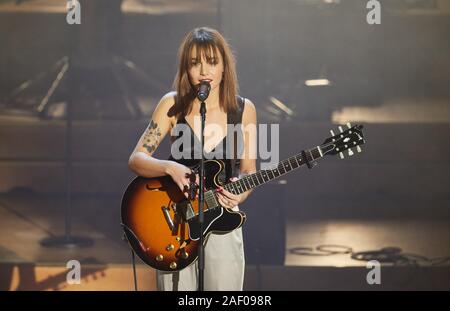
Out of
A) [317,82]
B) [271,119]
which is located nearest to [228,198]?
[271,119]

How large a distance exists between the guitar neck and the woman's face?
0.45 metres

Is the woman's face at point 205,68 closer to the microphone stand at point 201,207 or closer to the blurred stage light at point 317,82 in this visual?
the microphone stand at point 201,207

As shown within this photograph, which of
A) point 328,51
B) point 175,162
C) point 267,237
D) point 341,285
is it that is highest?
point 328,51

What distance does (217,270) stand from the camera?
10.3 feet

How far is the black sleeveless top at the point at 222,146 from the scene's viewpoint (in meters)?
3.28

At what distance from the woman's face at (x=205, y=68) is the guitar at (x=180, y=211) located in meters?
0.36

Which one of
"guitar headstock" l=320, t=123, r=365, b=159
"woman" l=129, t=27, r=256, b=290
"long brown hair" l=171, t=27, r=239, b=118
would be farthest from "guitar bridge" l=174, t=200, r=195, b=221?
"guitar headstock" l=320, t=123, r=365, b=159

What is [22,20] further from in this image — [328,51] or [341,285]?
[341,285]

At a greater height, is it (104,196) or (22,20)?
(22,20)

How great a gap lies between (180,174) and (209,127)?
255 mm

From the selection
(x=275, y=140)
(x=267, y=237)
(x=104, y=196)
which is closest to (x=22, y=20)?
(x=104, y=196)

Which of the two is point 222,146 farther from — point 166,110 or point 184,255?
point 184,255

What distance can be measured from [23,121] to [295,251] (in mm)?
2010

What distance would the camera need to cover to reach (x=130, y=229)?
3.39 metres
